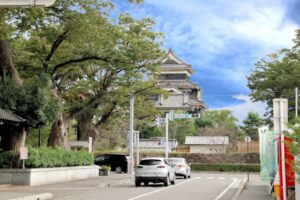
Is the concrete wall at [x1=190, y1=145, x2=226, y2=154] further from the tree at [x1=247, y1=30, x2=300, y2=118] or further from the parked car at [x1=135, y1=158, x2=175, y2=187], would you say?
the parked car at [x1=135, y1=158, x2=175, y2=187]

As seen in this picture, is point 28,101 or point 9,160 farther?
point 28,101

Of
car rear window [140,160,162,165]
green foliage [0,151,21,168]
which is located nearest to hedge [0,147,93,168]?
green foliage [0,151,21,168]

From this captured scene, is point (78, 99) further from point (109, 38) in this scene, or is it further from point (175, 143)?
point (175, 143)

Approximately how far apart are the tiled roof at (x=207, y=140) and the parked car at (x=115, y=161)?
1608 centimetres

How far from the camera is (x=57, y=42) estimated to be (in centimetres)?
3122

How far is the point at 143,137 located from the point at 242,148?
15.0 m

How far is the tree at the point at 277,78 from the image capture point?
35.9 m

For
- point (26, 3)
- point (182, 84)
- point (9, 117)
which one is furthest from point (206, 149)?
point (26, 3)

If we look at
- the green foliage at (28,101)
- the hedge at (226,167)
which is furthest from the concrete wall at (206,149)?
the green foliage at (28,101)

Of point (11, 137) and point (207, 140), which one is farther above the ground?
point (207, 140)

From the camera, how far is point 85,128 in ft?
140

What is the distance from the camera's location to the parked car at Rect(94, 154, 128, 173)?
46.4m

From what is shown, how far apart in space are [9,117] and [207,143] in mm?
38150

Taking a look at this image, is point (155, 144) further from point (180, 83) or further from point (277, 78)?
point (277, 78)
